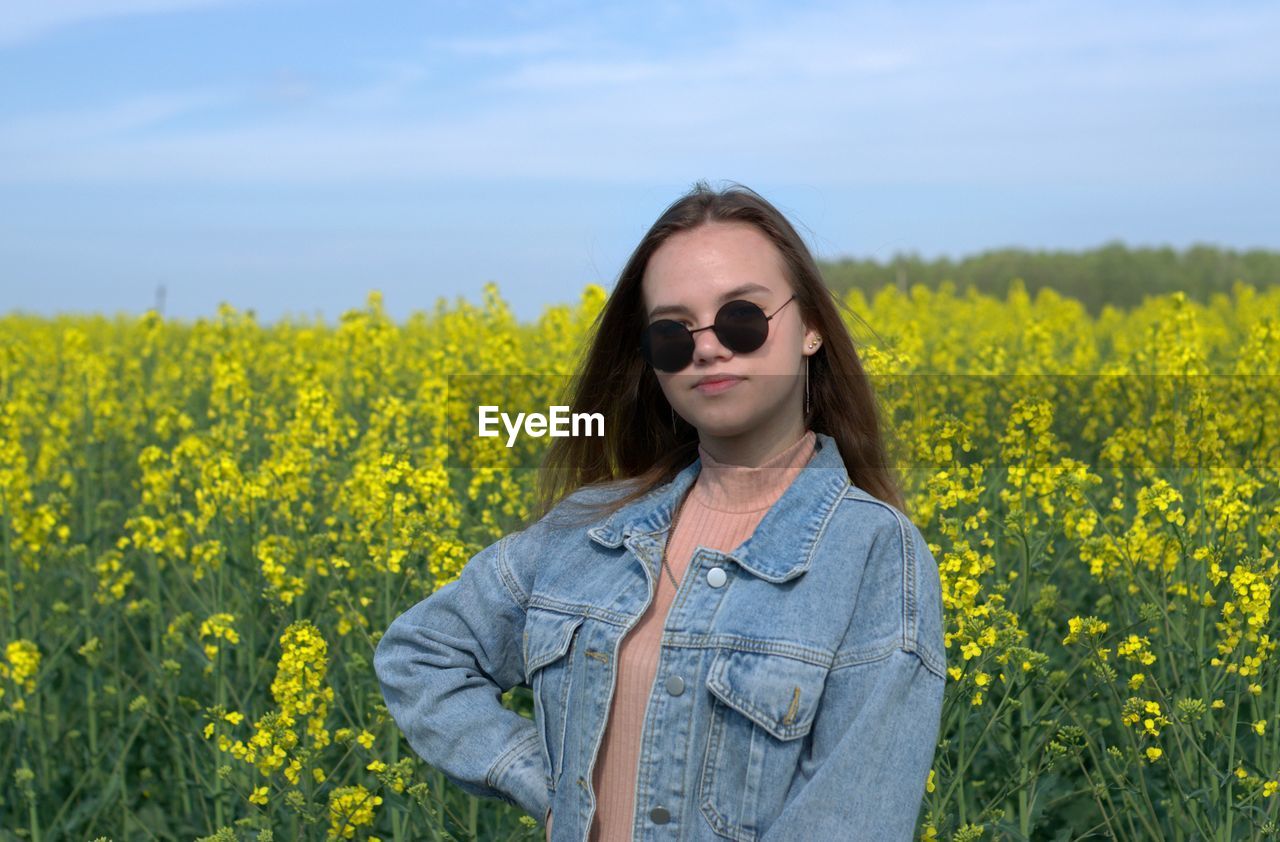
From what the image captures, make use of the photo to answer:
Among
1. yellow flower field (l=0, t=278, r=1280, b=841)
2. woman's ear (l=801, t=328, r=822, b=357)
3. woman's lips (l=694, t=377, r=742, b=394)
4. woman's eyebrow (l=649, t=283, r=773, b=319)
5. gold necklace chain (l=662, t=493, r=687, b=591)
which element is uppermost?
woman's eyebrow (l=649, t=283, r=773, b=319)

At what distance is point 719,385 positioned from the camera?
6.07 ft

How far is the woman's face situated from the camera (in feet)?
6.06

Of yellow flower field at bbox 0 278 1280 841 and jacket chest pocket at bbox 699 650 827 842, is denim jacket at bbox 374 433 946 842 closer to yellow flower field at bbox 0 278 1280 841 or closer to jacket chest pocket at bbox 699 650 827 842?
jacket chest pocket at bbox 699 650 827 842

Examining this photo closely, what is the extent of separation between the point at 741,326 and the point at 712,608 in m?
0.38

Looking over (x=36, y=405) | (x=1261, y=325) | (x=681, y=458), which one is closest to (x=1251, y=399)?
(x=1261, y=325)

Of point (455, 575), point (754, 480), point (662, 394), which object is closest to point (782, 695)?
point (754, 480)

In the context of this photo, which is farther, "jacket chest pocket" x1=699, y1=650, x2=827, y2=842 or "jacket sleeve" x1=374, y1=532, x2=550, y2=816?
"jacket sleeve" x1=374, y1=532, x2=550, y2=816

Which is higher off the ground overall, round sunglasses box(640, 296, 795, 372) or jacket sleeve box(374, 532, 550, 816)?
round sunglasses box(640, 296, 795, 372)

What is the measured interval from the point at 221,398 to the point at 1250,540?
13.1ft

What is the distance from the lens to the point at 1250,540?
371cm

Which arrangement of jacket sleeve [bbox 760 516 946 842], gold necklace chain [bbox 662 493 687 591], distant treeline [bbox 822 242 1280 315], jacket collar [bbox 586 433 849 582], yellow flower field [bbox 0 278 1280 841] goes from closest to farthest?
1. jacket sleeve [bbox 760 516 946 842]
2. jacket collar [bbox 586 433 849 582]
3. gold necklace chain [bbox 662 493 687 591]
4. yellow flower field [bbox 0 278 1280 841]
5. distant treeline [bbox 822 242 1280 315]

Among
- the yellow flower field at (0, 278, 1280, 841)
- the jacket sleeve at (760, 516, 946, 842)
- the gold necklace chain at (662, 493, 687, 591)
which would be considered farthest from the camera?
the yellow flower field at (0, 278, 1280, 841)

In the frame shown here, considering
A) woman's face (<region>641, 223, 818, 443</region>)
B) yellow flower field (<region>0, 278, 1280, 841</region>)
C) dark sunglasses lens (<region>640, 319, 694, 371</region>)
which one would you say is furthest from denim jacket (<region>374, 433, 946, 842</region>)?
yellow flower field (<region>0, 278, 1280, 841</region>)

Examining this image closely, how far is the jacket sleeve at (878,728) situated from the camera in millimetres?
1635
